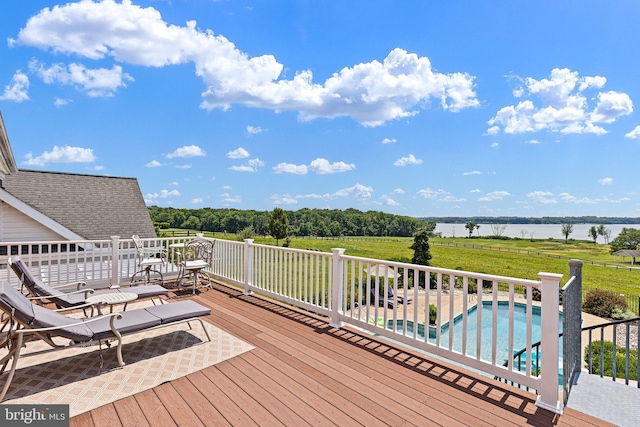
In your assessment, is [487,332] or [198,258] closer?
[198,258]

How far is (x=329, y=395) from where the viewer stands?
8.96ft

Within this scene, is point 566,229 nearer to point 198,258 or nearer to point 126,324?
point 198,258

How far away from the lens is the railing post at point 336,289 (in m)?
4.47

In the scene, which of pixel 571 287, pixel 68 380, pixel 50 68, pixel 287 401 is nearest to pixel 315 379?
pixel 287 401

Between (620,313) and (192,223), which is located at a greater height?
(192,223)

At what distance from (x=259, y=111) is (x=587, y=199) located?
41907 millimetres

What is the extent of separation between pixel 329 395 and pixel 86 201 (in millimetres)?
13158

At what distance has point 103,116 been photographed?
54.2 feet

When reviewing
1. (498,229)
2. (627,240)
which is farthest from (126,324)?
(498,229)

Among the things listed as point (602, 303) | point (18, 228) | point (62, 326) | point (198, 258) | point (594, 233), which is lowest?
point (602, 303)

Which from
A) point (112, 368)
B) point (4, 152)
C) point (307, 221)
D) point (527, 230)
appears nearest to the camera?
point (112, 368)

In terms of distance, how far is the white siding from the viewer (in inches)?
347

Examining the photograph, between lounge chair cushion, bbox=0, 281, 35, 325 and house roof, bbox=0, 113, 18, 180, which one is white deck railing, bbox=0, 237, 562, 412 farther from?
lounge chair cushion, bbox=0, 281, 35, 325

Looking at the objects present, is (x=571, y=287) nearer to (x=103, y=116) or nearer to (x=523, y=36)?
(x=103, y=116)
